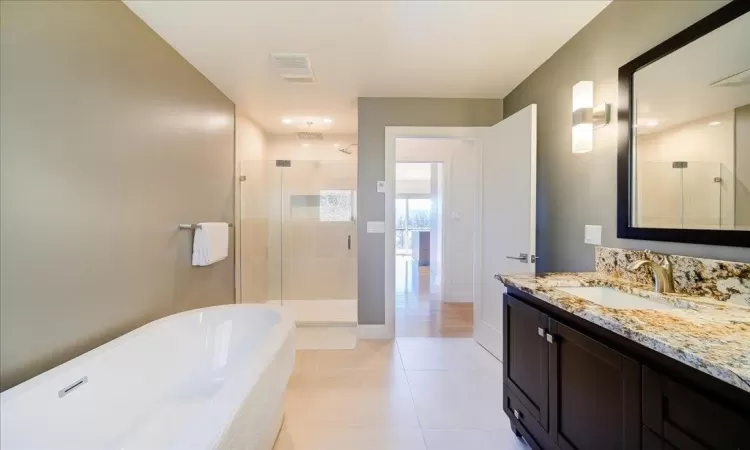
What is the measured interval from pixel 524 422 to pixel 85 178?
2.46m

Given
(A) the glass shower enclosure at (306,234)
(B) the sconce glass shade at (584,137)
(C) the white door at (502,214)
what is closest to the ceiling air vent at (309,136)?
(A) the glass shower enclosure at (306,234)

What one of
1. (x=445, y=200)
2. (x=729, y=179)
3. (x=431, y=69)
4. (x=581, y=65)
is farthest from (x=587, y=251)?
(x=445, y=200)

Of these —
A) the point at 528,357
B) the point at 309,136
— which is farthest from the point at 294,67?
the point at 528,357

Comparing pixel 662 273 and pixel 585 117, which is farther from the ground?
pixel 585 117

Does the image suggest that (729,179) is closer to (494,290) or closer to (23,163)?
(494,290)

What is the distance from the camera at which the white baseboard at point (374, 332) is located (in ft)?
10.0

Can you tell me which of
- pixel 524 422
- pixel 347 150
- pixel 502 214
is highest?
pixel 347 150

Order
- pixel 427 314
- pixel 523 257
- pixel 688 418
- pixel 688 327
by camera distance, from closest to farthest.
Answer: pixel 688 418 < pixel 688 327 < pixel 523 257 < pixel 427 314

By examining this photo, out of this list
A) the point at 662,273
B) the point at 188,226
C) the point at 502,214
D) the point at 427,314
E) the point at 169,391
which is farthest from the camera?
the point at 427,314

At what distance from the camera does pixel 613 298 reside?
141 centimetres

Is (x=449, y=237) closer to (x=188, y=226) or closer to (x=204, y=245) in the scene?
(x=204, y=245)

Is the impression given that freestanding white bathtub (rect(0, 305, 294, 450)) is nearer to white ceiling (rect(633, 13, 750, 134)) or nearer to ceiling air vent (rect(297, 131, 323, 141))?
white ceiling (rect(633, 13, 750, 134))

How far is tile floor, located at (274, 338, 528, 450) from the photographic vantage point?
65.1 inches

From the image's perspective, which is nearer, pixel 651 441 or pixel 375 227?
pixel 651 441
